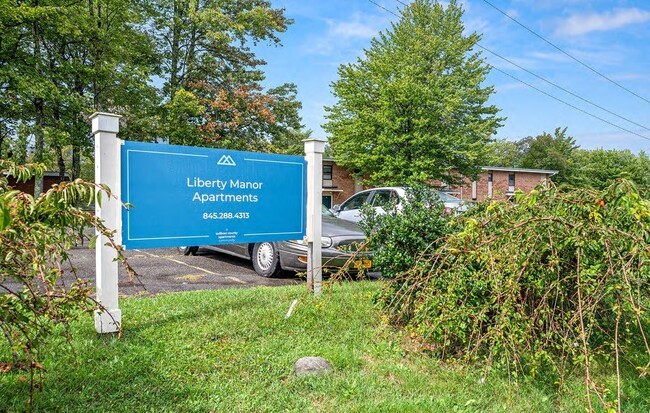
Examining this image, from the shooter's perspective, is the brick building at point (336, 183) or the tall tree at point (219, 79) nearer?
the tall tree at point (219, 79)

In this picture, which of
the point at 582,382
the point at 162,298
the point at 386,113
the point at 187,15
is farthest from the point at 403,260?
the point at 187,15

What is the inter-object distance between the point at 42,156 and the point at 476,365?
56.4ft

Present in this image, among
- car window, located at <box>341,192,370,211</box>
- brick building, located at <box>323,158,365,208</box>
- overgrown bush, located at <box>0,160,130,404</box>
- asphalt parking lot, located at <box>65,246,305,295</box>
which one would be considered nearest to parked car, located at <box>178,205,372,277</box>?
asphalt parking lot, located at <box>65,246,305,295</box>

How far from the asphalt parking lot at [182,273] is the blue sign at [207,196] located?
5.45ft

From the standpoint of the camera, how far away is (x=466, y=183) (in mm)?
27297

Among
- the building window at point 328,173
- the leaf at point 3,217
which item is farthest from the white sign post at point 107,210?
the building window at point 328,173

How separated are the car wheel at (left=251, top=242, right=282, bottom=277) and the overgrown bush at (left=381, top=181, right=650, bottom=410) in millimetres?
3813

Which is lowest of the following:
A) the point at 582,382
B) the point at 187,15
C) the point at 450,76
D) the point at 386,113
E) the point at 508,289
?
the point at 582,382

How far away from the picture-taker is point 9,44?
56.3 feet

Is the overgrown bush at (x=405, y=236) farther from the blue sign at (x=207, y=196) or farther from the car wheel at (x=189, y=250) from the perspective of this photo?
the car wheel at (x=189, y=250)

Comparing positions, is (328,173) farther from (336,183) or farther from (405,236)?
(405,236)

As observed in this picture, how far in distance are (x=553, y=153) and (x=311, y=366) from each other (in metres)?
53.1

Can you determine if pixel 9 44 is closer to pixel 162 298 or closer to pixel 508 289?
pixel 162 298

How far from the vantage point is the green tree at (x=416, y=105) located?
24453mm
